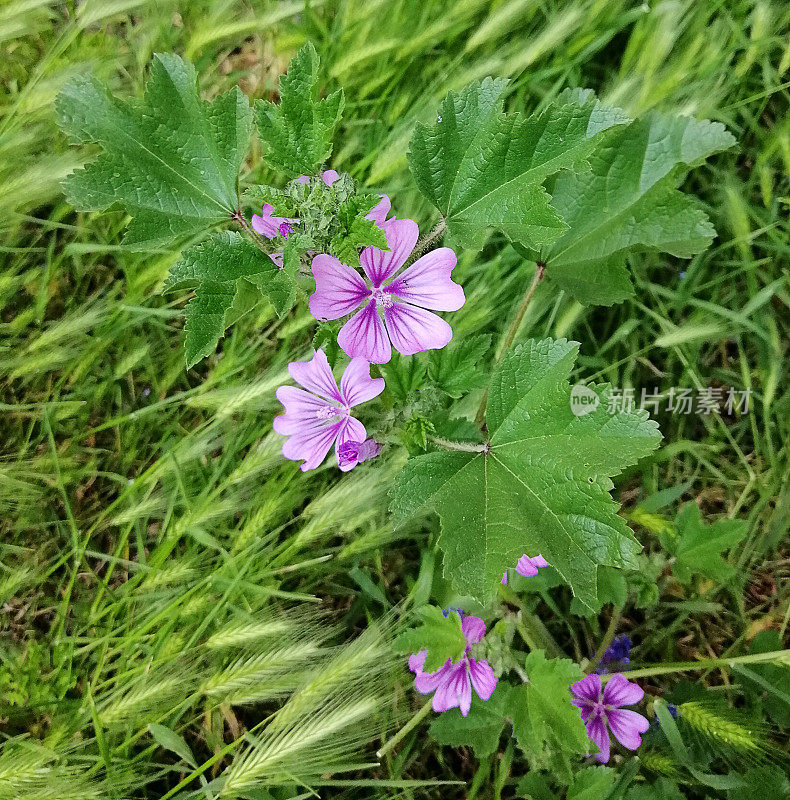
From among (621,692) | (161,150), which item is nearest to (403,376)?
(161,150)

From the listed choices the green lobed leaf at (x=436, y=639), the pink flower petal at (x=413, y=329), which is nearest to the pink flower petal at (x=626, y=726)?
the green lobed leaf at (x=436, y=639)

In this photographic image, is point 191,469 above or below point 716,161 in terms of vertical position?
below

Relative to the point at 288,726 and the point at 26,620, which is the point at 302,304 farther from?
the point at 26,620

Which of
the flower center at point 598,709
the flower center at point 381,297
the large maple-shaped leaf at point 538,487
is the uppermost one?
the flower center at point 381,297

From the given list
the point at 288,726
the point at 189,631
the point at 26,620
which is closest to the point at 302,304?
the point at 189,631

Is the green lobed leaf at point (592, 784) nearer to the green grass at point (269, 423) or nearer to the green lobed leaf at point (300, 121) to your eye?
the green grass at point (269, 423)
